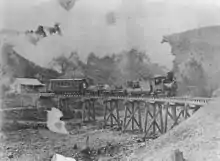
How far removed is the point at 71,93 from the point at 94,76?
236 mm

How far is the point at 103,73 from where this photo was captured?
8.12ft

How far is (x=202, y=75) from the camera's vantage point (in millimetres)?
2457

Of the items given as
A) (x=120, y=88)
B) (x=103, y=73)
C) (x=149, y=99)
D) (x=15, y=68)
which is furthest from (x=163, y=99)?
(x=15, y=68)

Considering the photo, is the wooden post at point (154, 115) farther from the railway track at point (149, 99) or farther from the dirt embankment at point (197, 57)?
the dirt embankment at point (197, 57)

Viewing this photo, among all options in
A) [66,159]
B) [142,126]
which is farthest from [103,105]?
[66,159]

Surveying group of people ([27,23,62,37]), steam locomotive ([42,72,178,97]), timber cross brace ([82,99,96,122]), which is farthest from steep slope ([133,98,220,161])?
group of people ([27,23,62,37])

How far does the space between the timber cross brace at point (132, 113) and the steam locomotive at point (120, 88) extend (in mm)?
78

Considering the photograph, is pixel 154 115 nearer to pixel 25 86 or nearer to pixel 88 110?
pixel 88 110

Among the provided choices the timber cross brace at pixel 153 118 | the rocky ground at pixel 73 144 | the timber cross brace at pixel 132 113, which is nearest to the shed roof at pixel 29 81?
the rocky ground at pixel 73 144

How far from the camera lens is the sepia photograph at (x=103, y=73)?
8.09 feet

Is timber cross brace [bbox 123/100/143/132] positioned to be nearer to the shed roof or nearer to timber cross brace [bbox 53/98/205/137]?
timber cross brace [bbox 53/98/205/137]

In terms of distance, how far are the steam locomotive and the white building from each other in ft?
0.26

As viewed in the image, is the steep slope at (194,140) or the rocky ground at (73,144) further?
the rocky ground at (73,144)

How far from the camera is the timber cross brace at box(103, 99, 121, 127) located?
248cm
